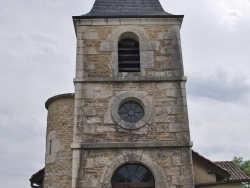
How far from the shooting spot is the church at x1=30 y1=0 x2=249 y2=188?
356 inches

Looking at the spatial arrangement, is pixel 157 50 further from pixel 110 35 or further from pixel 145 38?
pixel 110 35

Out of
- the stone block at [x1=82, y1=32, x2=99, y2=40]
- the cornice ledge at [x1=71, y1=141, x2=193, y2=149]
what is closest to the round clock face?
the cornice ledge at [x1=71, y1=141, x2=193, y2=149]

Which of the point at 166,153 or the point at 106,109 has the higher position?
the point at 106,109

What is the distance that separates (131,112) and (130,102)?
0.97 feet

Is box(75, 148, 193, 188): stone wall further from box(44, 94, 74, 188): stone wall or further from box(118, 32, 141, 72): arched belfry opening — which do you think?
box(118, 32, 141, 72): arched belfry opening

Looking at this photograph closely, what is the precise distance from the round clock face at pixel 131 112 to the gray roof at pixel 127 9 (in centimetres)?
282

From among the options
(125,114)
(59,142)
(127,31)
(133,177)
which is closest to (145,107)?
(125,114)

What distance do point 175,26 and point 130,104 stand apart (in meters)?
2.86

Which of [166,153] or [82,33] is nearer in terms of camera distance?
[166,153]

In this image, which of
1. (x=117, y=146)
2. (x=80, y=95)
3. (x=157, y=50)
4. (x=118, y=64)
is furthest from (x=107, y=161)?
(x=157, y=50)

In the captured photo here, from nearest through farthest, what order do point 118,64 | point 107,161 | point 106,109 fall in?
point 107,161 < point 106,109 < point 118,64

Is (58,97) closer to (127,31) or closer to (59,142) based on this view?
(59,142)

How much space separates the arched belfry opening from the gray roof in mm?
680

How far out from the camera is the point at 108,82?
32.7 feet
